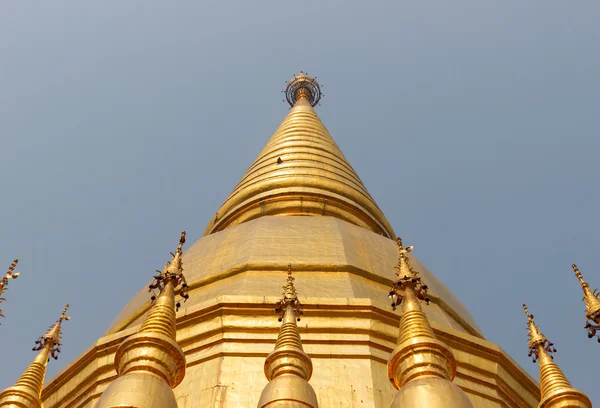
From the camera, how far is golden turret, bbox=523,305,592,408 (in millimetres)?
9727

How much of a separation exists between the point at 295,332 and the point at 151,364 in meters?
1.72

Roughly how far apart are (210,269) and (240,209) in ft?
15.9

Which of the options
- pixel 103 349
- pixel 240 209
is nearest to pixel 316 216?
pixel 240 209

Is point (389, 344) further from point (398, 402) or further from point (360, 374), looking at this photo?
point (398, 402)

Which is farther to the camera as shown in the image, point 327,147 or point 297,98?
point 297,98

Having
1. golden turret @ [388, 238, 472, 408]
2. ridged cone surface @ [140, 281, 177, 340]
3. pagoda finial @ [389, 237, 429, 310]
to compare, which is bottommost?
golden turret @ [388, 238, 472, 408]

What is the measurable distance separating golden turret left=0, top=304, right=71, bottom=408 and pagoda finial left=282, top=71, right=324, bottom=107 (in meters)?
21.6

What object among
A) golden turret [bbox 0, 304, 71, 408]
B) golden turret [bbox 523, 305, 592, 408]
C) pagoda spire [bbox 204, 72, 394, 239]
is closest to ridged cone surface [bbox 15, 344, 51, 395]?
golden turret [bbox 0, 304, 71, 408]

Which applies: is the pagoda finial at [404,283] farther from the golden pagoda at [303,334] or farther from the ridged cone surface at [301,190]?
the ridged cone surface at [301,190]

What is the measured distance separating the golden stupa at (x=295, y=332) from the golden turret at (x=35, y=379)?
1044 mm

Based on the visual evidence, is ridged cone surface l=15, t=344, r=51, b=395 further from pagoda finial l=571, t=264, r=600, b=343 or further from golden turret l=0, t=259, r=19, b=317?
pagoda finial l=571, t=264, r=600, b=343

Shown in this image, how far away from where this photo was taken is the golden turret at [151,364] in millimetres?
8266

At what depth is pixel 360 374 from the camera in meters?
12.3

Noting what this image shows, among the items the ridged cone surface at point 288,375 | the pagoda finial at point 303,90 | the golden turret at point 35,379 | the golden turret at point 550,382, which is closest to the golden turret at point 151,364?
the ridged cone surface at point 288,375
